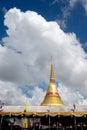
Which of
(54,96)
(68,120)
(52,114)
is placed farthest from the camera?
(54,96)

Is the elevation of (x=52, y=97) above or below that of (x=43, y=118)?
above

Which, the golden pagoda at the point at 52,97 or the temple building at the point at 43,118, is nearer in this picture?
the temple building at the point at 43,118

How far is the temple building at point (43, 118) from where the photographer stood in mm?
38125

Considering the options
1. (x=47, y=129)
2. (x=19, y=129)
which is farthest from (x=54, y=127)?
(x=19, y=129)

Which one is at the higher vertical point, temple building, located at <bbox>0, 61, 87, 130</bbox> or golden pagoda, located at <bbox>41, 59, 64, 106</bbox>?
golden pagoda, located at <bbox>41, 59, 64, 106</bbox>

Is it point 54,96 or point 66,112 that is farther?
point 54,96

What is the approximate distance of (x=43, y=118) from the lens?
40.7m

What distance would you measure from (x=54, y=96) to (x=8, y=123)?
19124 mm

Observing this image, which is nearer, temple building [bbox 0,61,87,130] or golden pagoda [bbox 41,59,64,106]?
temple building [bbox 0,61,87,130]

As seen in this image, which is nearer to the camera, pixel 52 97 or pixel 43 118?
pixel 43 118

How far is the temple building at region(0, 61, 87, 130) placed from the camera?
125ft

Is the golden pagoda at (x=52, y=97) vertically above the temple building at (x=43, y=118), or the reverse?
the golden pagoda at (x=52, y=97)

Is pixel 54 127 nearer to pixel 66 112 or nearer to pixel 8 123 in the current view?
pixel 66 112

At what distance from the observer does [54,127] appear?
126 feet
